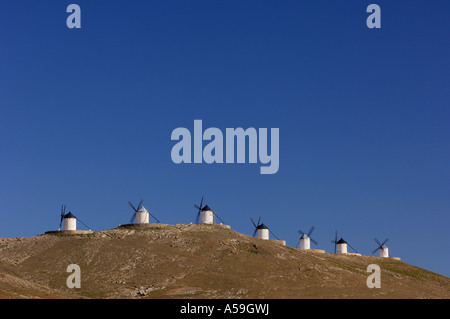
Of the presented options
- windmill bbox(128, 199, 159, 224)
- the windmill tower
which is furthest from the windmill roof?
the windmill tower

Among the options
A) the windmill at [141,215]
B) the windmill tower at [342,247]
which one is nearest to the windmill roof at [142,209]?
the windmill at [141,215]

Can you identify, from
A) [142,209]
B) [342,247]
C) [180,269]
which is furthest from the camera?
[342,247]

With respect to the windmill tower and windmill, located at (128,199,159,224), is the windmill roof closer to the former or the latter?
windmill, located at (128,199,159,224)

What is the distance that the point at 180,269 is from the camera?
113 m

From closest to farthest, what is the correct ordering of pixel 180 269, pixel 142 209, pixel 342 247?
pixel 180 269, pixel 142 209, pixel 342 247

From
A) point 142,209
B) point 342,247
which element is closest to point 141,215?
point 142,209

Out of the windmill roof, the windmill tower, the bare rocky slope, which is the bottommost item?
the bare rocky slope

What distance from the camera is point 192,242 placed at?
124 meters

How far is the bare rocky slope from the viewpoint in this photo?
342 feet

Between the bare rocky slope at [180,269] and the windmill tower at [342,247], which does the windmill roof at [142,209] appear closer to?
the bare rocky slope at [180,269]

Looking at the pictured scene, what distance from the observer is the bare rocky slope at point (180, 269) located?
10412 centimetres

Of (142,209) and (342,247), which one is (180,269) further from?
(342,247)

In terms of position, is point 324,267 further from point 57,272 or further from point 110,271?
point 57,272
